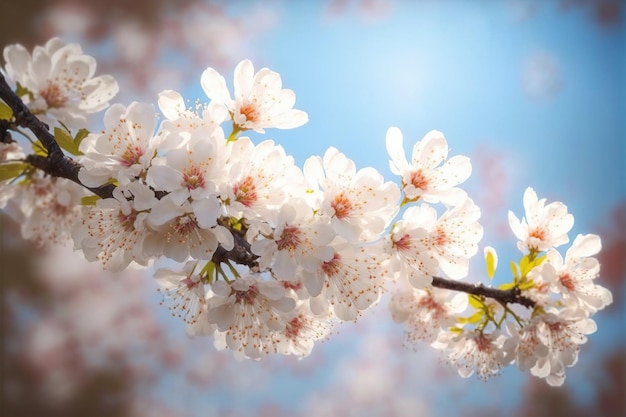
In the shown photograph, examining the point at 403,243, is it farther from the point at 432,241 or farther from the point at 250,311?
the point at 250,311

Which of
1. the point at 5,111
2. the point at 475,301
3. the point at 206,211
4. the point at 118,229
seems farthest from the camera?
the point at 475,301

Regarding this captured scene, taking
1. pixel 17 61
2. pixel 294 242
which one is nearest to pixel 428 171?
pixel 294 242

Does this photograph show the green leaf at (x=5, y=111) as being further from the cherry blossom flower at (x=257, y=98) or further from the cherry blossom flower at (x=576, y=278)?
the cherry blossom flower at (x=576, y=278)

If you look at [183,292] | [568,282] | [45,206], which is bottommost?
[45,206]

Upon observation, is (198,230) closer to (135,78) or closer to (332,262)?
(332,262)

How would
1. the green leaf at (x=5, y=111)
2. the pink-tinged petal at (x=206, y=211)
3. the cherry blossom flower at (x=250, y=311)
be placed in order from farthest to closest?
Result: the green leaf at (x=5, y=111) → the cherry blossom flower at (x=250, y=311) → the pink-tinged petal at (x=206, y=211)

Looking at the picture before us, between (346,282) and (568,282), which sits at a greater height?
(568,282)

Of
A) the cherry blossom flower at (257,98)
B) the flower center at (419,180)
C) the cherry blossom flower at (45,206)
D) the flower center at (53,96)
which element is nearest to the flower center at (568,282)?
the flower center at (419,180)

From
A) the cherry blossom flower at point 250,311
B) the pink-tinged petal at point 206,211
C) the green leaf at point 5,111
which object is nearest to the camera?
the pink-tinged petal at point 206,211
